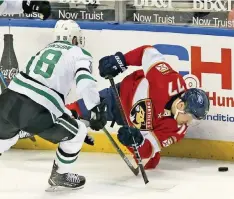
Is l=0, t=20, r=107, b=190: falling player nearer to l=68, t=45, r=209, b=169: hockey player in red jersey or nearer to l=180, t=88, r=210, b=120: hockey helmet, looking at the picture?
l=68, t=45, r=209, b=169: hockey player in red jersey

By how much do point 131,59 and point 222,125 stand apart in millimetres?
688

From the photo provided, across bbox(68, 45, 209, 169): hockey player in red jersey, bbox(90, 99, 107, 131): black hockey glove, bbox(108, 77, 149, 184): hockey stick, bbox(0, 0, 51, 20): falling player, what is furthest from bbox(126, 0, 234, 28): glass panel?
bbox(90, 99, 107, 131): black hockey glove

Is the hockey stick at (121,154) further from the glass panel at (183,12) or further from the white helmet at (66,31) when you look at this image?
the glass panel at (183,12)

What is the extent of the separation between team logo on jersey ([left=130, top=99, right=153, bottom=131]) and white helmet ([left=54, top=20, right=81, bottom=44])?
0.52 metres

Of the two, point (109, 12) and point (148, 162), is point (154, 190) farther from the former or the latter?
point (109, 12)

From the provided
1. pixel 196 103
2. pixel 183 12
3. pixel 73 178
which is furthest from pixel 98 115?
pixel 183 12

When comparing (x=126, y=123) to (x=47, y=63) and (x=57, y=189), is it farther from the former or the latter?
(x=47, y=63)

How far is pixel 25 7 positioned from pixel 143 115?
3.06 ft

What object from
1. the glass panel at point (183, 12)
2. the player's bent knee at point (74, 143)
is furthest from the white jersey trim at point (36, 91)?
the glass panel at point (183, 12)

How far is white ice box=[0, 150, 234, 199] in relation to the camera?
4.91 meters

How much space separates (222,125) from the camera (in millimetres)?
5582

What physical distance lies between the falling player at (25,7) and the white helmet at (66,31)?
0.18 meters

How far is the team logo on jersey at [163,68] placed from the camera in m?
5.44

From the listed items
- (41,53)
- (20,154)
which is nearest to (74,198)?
(41,53)
